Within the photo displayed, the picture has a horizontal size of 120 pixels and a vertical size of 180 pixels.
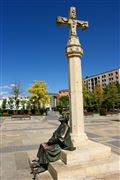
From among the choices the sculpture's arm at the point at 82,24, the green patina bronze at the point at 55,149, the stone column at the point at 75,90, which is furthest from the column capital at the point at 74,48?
the green patina bronze at the point at 55,149

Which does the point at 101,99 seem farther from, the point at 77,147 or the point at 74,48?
the point at 77,147

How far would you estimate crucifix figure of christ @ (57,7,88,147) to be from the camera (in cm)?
716

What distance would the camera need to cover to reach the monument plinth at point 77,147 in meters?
6.10

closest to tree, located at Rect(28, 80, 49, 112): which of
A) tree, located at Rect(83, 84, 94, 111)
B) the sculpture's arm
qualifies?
tree, located at Rect(83, 84, 94, 111)

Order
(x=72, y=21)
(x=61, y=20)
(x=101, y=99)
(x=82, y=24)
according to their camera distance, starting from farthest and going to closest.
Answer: (x=101, y=99) < (x=82, y=24) < (x=72, y=21) < (x=61, y=20)

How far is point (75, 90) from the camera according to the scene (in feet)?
23.9

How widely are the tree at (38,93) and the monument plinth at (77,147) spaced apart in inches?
1919

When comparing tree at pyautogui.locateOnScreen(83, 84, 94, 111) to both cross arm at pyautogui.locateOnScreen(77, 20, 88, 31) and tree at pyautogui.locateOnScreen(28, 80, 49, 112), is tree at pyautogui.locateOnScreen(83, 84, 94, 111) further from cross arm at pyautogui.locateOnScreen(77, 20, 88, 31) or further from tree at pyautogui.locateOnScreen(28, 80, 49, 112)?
cross arm at pyautogui.locateOnScreen(77, 20, 88, 31)

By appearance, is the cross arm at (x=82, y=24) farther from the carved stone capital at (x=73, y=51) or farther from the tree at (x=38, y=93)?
the tree at (x=38, y=93)

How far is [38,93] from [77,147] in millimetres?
49523

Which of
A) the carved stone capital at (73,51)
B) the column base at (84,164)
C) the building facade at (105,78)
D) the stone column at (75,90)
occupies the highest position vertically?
the building facade at (105,78)

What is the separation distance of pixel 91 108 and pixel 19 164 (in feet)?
152

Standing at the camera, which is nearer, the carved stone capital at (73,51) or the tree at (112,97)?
the carved stone capital at (73,51)

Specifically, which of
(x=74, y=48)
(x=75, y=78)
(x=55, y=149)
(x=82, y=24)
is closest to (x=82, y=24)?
(x=82, y=24)
